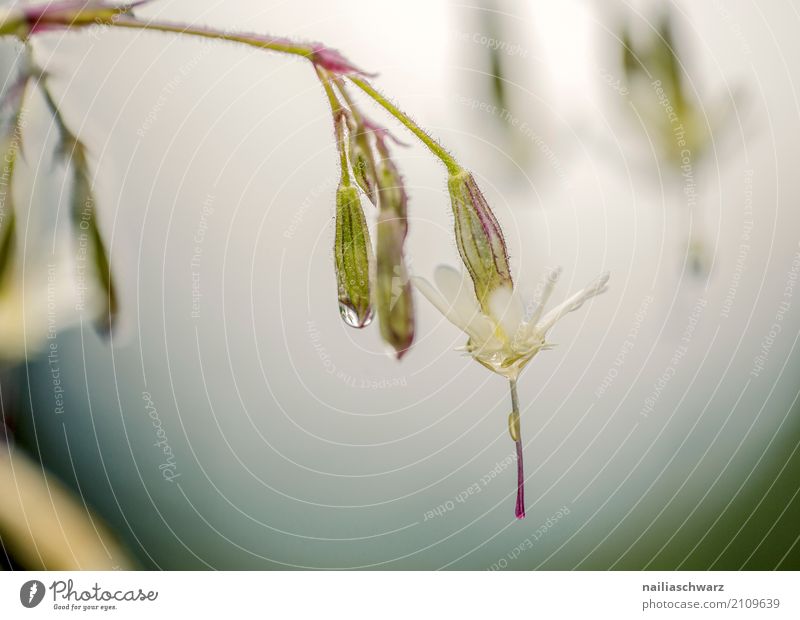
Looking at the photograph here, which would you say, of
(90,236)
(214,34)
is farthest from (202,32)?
(90,236)

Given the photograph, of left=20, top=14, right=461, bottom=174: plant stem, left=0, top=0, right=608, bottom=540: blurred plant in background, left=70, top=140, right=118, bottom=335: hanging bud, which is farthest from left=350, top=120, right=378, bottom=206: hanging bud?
left=70, top=140, right=118, bottom=335: hanging bud

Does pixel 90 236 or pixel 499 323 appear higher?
pixel 90 236

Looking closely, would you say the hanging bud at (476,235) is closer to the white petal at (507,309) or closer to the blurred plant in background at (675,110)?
the white petal at (507,309)

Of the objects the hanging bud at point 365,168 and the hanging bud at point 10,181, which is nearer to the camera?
the hanging bud at point 365,168

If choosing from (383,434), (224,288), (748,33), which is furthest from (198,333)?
(748,33)

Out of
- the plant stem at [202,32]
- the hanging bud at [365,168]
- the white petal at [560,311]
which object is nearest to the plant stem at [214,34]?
the plant stem at [202,32]

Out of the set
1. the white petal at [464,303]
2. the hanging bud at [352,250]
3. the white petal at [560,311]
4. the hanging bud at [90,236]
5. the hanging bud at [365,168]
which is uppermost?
the hanging bud at [90,236]

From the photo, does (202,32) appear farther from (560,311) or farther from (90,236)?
(560,311)
